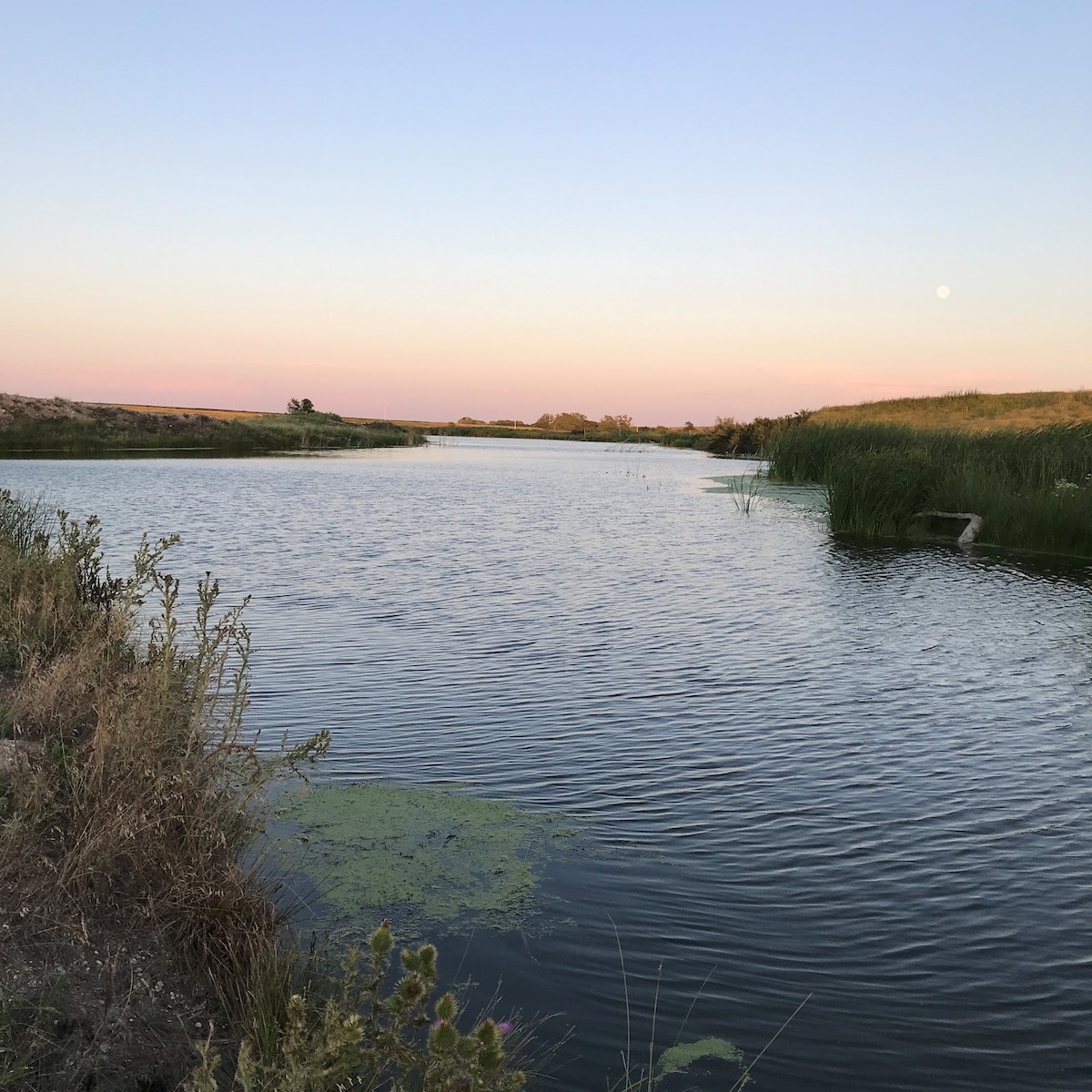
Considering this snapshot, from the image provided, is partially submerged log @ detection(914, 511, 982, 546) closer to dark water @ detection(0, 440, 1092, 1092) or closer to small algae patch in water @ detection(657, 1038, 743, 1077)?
dark water @ detection(0, 440, 1092, 1092)

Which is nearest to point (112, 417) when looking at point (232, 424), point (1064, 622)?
point (232, 424)

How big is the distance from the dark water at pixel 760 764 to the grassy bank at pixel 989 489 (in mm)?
1812

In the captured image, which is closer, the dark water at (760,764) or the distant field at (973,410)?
the dark water at (760,764)

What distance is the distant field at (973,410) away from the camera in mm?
47938

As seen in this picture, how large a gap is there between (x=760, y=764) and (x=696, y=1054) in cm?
326

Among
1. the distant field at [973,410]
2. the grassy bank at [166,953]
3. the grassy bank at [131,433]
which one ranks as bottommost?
the grassy bank at [166,953]

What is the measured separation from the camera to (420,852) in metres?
5.16

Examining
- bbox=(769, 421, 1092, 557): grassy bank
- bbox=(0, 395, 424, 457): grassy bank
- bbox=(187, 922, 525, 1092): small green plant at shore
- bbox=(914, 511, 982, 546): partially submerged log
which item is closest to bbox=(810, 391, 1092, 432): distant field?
bbox=(769, 421, 1092, 557): grassy bank

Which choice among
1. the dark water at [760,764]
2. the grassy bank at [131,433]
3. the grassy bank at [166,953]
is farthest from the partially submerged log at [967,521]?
the grassy bank at [131,433]

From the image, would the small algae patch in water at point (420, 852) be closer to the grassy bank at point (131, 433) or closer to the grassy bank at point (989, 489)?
the grassy bank at point (989, 489)

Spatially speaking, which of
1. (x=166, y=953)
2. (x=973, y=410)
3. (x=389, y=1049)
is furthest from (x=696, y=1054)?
(x=973, y=410)

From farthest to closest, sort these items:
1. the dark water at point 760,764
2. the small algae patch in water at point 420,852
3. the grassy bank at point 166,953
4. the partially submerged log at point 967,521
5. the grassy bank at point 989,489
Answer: the partially submerged log at point 967,521, the grassy bank at point 989,489, the small algae patch in water at point 420,852, the dark water at point 760,764, the grassy bank at point 166,953

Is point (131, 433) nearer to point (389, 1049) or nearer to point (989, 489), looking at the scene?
point (989, 489)

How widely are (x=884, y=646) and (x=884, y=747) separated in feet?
12.0
